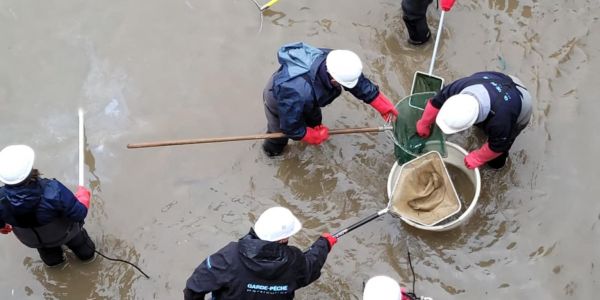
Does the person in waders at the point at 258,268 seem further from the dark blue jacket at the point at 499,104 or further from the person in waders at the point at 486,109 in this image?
the dark blue jacket at the point at 499,104

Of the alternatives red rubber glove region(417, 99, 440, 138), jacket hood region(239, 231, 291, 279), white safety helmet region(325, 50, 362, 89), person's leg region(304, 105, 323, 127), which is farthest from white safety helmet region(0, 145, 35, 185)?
red rubber glove region(417, 99, 440, 138)

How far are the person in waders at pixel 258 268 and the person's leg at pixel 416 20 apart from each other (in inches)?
99.7

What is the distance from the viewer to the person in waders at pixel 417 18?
550 cm

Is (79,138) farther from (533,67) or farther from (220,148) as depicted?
(533,67)

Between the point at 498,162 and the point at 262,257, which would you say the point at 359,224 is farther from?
the point at 498,162

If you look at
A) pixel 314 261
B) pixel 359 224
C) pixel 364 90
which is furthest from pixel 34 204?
pixel 364 90

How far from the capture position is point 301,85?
178 inches

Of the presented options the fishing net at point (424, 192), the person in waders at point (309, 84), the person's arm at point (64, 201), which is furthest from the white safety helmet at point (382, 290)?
the person's arm at point (64, 201)

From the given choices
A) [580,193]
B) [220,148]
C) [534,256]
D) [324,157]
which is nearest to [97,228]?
[220,148]

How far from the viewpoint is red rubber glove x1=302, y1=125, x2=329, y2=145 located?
16.2 feet

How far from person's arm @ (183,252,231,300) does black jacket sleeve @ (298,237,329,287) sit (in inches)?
20.1

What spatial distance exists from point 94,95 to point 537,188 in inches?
155

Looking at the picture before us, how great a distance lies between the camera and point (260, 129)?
554cm

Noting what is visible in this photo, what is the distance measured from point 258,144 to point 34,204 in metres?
1.99
